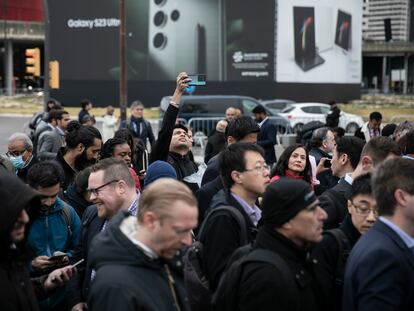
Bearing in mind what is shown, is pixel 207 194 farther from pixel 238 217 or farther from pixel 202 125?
pixel 202 125

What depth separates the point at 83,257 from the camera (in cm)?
510

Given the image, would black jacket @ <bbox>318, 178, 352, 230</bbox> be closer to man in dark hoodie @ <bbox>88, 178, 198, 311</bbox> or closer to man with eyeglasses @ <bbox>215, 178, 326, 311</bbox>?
man with eyeglasses @ <bbox>215, 178, 326, 311</bbox>

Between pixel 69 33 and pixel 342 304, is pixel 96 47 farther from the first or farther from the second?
pixel 342 304

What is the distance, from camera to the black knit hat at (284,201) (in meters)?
3.54

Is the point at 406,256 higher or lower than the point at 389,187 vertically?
lower

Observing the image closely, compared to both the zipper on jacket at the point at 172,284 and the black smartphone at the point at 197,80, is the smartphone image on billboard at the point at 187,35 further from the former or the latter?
the zipper on jacket at the point at 172,284

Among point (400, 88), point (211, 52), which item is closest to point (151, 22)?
point (211, 52)

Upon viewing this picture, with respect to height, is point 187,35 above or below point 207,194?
above

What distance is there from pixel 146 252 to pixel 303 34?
44.4 meters

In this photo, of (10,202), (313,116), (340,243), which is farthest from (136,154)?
(313,116)

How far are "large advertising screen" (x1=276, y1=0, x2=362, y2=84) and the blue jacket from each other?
4227 cm

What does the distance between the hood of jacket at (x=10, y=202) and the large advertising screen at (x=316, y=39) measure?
43.9 meters

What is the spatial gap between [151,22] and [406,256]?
1725 inches

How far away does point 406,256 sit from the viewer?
3.57 metres
